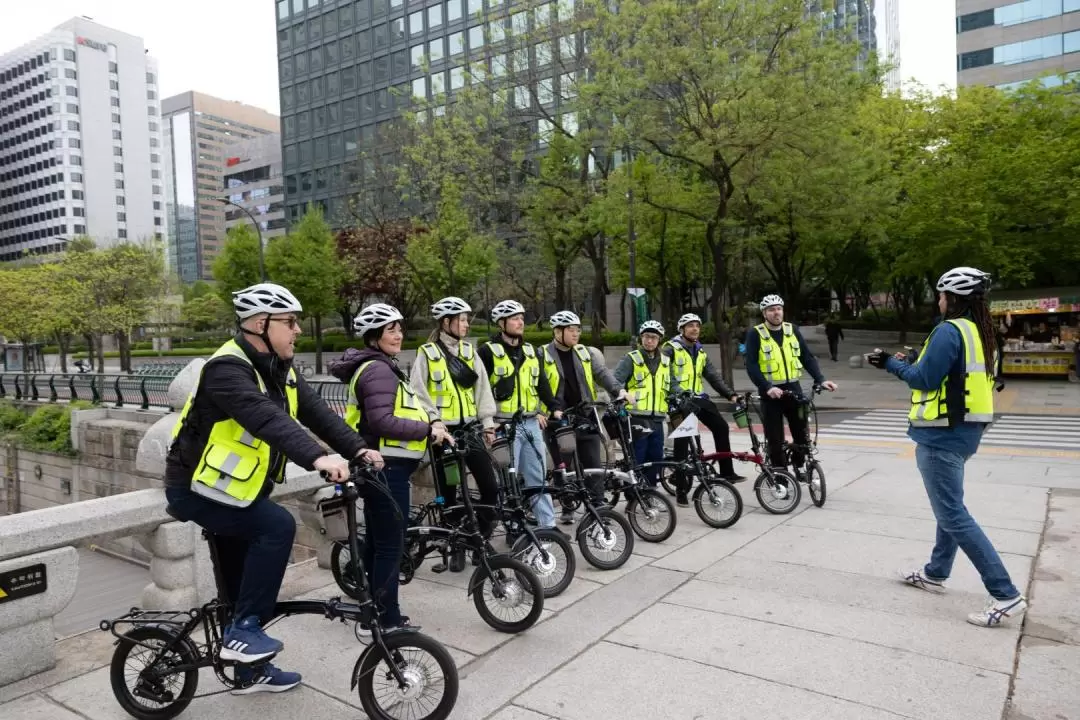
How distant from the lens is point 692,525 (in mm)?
7250

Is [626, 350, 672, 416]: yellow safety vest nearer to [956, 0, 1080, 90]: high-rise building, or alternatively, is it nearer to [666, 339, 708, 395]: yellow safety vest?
[666, 339, 708, 395]: yellow safety vest

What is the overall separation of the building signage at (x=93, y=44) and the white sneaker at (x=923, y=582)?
14271 centimetres

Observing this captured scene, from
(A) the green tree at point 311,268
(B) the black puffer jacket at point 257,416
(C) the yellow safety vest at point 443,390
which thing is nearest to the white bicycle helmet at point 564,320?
(C) the yellow safety vest at point 443,390

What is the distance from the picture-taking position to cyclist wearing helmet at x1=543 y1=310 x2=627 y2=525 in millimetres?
6895

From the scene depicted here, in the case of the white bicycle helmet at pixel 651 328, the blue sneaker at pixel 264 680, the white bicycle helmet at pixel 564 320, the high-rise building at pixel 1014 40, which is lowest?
the blue sneaker at pixel 264 680

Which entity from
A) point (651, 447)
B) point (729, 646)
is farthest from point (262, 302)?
point (651, 447)

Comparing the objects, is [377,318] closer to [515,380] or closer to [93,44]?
[515,380]

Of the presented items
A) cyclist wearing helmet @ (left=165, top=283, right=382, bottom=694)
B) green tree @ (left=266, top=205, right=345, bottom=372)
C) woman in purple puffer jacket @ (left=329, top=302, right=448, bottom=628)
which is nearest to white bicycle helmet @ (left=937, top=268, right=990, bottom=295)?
woman in purple puffer jacket @ (left=329, top=302, right=448, bottom=628)

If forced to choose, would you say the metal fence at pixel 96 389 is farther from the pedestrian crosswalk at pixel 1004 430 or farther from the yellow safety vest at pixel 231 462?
the yellow safety vest at pixel 231 462

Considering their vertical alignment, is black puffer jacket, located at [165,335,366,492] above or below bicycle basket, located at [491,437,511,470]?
above

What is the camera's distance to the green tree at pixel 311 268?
43.0 meters

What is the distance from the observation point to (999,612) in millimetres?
4676

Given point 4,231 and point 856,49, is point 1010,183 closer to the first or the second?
point 856,49

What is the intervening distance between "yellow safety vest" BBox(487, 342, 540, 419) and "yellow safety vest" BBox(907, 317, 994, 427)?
9.26 ft
